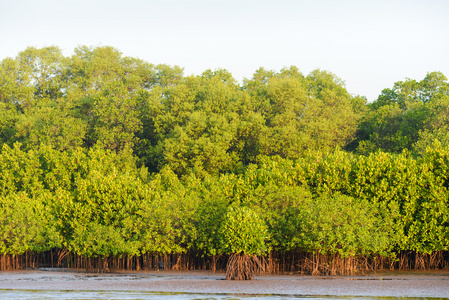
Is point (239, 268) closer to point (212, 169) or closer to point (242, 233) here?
point (242, 233)

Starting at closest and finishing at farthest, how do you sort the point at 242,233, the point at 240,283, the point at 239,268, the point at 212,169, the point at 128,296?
the point at 128,296
the point at 240,283
the point at 242,233
the point at 239,268
the point at 212,169

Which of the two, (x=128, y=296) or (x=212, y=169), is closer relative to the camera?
(x=128, y=296)

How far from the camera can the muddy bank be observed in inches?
864

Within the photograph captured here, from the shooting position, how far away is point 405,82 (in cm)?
6209

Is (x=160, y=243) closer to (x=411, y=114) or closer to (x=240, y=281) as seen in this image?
(x=240, y=281)

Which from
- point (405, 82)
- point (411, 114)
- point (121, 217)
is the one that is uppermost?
point (405, 82)

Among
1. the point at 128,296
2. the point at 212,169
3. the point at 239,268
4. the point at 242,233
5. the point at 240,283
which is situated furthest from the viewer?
the point at 212,169

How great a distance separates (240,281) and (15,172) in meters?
28.7

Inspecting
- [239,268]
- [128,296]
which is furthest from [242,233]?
[128,296]

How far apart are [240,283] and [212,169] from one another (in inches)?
925

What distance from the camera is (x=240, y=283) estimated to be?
24625 mm

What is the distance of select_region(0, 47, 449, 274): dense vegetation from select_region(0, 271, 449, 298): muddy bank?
64.5 inches

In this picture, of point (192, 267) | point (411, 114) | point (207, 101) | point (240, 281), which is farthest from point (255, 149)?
point (240, 281)

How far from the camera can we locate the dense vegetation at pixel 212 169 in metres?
30.7
